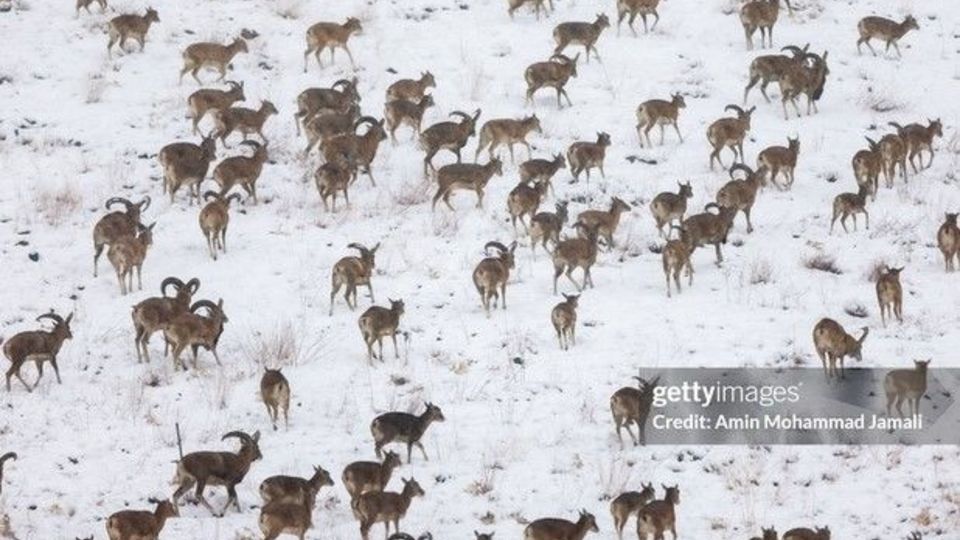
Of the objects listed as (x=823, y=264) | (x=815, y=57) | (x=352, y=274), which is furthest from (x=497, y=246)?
(x=815, y=57)

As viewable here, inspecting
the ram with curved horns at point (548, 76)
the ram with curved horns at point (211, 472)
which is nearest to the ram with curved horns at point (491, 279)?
the ram with curved horns at point (211, 472)

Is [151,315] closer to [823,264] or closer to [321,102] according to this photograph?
[321,102]

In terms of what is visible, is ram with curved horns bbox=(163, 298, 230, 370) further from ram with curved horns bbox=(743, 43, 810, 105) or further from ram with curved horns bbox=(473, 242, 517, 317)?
ram with curved horns bbox=(743, 43, 810, 105)

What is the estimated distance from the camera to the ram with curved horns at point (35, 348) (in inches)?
624

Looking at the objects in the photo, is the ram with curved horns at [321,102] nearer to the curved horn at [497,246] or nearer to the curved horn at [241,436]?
the curved horn at [497,246]

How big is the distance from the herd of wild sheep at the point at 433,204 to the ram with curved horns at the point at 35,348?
2cm

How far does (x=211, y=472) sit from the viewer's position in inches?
528

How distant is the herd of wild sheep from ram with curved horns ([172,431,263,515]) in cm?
2

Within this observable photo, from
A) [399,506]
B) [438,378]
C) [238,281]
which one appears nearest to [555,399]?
[438,378]

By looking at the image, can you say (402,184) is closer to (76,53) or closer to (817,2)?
(76,53)

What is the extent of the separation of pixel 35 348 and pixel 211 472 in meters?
3.72

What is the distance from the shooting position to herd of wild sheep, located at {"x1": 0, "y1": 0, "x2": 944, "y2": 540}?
43.7ft

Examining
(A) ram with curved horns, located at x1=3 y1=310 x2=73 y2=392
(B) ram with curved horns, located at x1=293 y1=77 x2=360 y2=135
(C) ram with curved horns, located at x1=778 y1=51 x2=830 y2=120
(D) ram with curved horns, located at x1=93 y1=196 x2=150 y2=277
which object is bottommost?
(A) ram with curved horns, located at x1=3 y1=310 x2=73 y2=392
